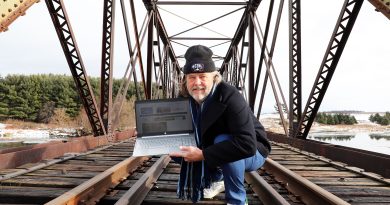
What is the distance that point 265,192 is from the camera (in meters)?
3.03

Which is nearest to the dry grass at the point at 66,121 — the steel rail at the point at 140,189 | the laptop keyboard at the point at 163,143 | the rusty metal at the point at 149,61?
the rusty metal at the point at 149,61

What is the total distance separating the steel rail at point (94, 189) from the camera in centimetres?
258

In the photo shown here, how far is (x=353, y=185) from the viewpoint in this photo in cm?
360

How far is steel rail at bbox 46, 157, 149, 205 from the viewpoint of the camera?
8.48 ft

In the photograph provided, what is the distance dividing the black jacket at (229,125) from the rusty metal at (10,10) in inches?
86.8

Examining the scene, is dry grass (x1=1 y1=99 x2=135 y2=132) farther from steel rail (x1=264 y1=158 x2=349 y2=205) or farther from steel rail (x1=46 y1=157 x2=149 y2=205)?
steel rail (x1=264 y1=158 x2=349 y2=205)

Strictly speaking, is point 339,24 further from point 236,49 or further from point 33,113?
point 33,113

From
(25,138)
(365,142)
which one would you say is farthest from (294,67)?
(25,138)

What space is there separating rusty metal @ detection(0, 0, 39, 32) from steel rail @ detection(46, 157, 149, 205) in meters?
1.67

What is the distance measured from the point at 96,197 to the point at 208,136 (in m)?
1.29

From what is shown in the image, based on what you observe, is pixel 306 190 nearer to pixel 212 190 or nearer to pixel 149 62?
pixel 212 190

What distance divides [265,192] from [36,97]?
77.7 m

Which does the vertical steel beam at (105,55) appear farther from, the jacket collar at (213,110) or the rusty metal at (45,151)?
the jacket collar at (213,110)

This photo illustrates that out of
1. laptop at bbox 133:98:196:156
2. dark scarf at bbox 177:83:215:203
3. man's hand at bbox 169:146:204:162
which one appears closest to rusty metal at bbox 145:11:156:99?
laptop at bbox 133:98:196:156
